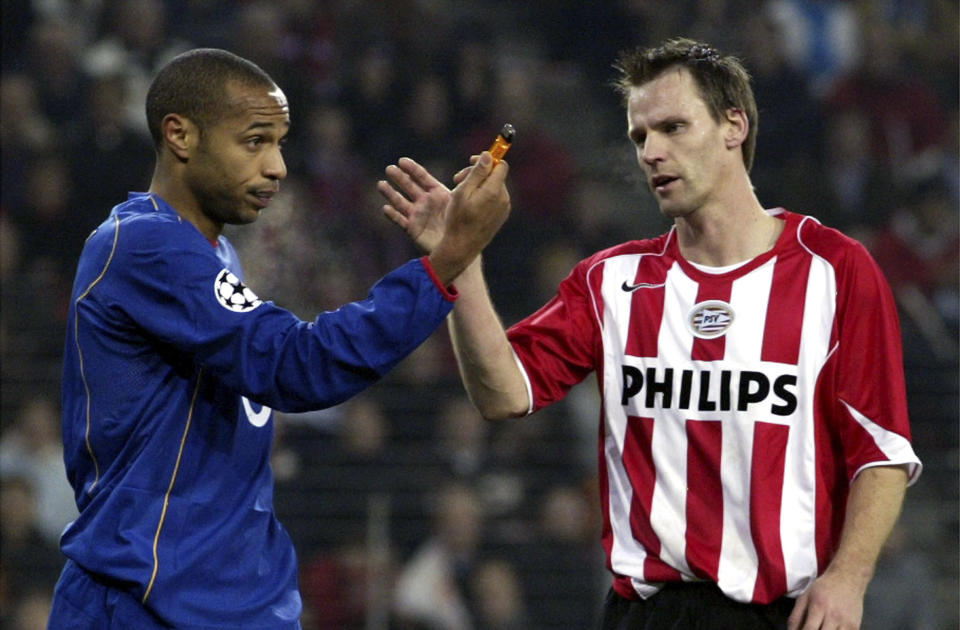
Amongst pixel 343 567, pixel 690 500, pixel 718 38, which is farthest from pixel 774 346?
pixel 718 38

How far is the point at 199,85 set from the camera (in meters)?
2.47

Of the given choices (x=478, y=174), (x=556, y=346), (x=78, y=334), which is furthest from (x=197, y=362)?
(x=556, y=346)

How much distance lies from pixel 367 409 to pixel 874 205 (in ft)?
10.9

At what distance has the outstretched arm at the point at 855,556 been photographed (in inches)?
95.8

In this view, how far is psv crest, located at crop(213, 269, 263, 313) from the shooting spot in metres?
2.31

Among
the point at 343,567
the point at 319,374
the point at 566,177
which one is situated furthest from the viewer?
the point at 566,177

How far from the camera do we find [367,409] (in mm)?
6891

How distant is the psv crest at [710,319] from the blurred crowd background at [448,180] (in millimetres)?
3135

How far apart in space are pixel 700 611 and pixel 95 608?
1115 millimetres

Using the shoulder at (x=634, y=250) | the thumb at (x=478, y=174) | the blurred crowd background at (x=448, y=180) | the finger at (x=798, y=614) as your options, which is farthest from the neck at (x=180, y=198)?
the blurred crowd background at (x=448, y=180)

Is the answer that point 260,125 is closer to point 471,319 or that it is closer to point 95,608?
point 471,319

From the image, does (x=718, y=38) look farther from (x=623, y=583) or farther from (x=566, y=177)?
(x=623, y=583)

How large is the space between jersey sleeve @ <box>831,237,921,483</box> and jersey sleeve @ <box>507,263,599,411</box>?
0.51 m

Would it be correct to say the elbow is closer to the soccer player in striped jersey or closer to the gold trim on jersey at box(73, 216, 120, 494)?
the soccer player in striped jersey
